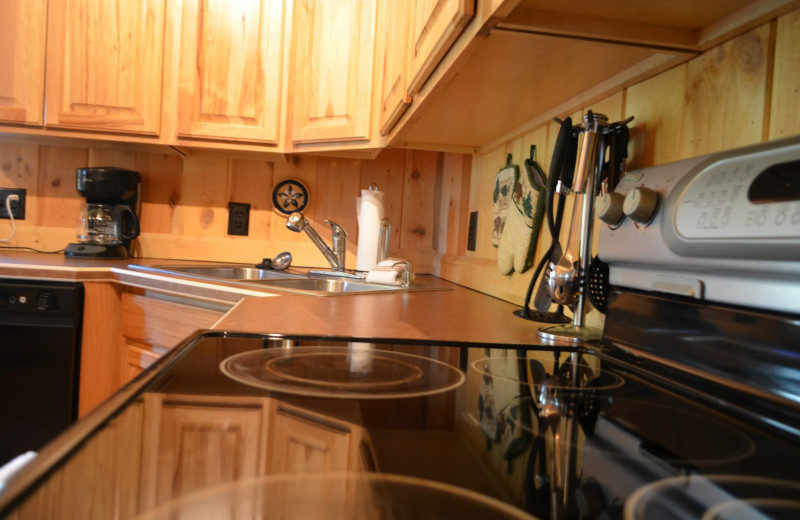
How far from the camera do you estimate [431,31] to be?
960mm

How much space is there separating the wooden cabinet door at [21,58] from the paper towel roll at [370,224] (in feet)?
3.89

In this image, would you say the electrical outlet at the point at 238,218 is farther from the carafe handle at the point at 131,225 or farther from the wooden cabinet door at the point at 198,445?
the wooden cabinet door at the point at 198,445

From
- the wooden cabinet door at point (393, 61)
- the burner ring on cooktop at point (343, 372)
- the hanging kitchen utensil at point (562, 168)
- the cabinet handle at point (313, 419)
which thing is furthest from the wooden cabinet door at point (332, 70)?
the cabinet handle at point (313, 419)

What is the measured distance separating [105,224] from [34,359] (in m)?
0.66

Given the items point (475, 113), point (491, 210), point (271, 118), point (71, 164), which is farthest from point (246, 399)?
point (71, 164)

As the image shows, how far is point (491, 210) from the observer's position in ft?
5.37

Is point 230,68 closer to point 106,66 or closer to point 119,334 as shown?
point 106,66

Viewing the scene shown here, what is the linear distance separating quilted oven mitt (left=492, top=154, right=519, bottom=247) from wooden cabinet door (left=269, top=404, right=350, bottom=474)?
113cm

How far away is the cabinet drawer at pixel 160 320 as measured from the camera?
1370 millimetres

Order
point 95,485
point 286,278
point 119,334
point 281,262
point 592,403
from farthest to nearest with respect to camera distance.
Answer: point 281,262
point 286,278
point 119,334
point 592,403
point 95,485

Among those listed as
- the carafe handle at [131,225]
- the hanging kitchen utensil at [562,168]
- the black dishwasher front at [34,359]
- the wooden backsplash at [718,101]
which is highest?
the wooden backsplash at [718,101]

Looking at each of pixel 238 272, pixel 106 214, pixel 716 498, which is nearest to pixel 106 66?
pixel 106 214

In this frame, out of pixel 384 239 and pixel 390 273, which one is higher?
pixel 384 239

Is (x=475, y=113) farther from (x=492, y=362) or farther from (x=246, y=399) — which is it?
(x=246, y=399)
